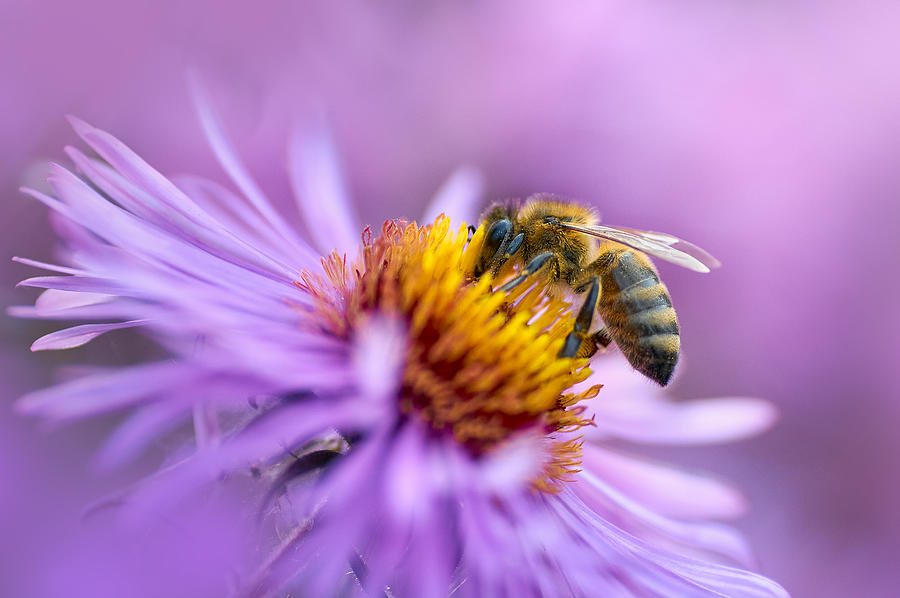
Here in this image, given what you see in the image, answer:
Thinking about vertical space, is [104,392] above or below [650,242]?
below

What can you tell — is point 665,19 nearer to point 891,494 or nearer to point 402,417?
point 891,494

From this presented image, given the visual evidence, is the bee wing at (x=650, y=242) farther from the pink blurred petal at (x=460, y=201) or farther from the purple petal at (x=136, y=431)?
the purple petal at (x=136, y=431)

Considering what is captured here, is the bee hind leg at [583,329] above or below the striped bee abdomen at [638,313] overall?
below

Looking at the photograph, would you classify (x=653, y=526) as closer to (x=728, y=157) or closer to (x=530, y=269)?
(x=530, y=269)

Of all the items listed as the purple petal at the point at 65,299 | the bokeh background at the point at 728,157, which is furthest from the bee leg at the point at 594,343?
the bokeh background at the point at 728,157

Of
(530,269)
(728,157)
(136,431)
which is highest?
(728,157)

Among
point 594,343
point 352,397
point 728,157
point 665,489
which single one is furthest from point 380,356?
point 728,157
